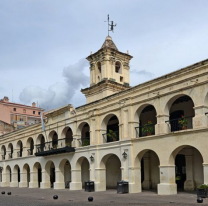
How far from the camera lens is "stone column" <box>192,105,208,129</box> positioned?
17531mm

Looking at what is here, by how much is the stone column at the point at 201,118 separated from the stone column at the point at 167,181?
3182mm

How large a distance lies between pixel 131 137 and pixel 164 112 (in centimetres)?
320

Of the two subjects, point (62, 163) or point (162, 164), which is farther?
point (62, 163)

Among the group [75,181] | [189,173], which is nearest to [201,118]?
[189,173]

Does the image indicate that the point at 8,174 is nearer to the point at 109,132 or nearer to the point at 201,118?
the point at 109,132

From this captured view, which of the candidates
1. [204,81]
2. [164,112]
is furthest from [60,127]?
[204,81]

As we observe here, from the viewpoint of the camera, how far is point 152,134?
21984 mm

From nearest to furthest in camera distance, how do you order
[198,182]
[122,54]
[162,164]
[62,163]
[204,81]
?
[204,81] < [162,164] < [198,182] < [62,163] < [122,54]

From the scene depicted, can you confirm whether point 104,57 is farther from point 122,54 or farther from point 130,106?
point 130,106

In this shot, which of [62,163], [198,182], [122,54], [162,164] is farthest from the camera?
[122,54]

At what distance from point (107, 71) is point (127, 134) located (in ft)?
31.8

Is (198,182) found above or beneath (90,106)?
beneath

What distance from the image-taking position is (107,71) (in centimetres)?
3052

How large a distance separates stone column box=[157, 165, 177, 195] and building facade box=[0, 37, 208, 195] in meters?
0.06
